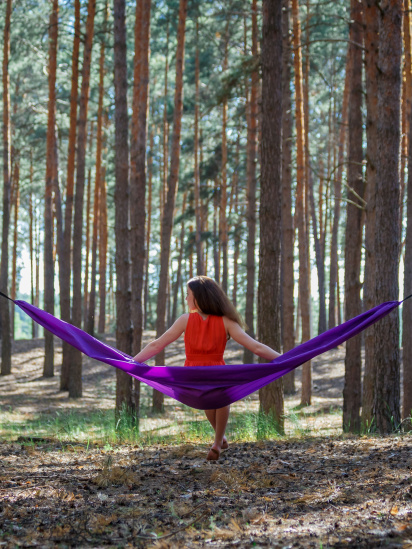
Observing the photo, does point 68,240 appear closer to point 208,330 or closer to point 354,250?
point 354,250

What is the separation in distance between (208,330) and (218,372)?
1.16ft

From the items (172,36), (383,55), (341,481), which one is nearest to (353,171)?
(383,55)

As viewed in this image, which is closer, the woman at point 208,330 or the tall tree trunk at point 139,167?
the woman at point 208,330

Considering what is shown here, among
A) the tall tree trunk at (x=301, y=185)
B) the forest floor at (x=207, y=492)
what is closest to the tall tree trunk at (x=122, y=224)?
the forest floor at (x=207, y=492)

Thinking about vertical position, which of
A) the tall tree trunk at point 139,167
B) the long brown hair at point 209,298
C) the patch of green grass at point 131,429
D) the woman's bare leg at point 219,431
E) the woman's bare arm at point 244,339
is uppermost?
the tall tree trunk at point 139,167

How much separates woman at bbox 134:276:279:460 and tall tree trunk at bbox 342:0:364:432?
411cm

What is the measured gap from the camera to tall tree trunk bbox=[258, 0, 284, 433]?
7320 mm

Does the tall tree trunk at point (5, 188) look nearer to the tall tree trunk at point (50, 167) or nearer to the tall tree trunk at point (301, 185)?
the tall tree trunk at point (50, 167)

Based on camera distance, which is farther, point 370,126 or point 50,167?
point 50,167

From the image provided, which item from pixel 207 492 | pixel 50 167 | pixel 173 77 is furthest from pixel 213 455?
pixel 173 77

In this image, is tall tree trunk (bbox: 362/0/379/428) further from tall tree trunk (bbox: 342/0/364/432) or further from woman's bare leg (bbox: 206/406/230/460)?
woman's bare leg (bbox: 206/406/230/460)

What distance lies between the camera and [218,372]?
466 cm

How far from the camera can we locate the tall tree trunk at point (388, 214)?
257 inches

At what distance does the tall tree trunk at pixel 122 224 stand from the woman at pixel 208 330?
377cm
